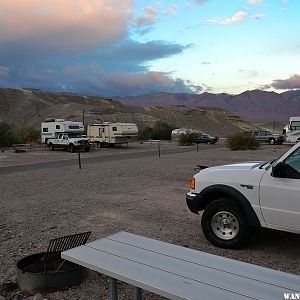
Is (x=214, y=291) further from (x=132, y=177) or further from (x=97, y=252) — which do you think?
(x=132, y=177)

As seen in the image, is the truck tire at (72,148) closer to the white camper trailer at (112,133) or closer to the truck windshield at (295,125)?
the white camper trailer at (112,133)

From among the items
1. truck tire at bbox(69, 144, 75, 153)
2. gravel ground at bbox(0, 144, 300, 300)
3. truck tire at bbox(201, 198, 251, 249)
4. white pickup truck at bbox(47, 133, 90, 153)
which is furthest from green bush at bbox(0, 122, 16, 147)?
truck tire at bbox(201, 198, 251, 249)

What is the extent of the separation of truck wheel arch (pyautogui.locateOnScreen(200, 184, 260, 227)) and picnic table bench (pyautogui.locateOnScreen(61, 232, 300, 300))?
71.1 inches

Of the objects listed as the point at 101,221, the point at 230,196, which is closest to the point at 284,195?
the point at 230,196

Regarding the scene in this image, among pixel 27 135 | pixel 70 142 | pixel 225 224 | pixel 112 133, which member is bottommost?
pixel 70 142

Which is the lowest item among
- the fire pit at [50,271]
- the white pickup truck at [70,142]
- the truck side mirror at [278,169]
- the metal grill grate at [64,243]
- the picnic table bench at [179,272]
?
the white pickup truck at [70,142]

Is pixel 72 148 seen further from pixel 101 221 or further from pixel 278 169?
pixel 278 169

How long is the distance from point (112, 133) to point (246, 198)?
123 ft

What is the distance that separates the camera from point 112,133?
43.0 meters

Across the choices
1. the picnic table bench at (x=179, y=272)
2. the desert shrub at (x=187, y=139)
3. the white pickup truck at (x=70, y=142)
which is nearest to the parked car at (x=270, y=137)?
the desert shrub at (x=187, y=139)

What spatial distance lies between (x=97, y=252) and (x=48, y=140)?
122 feet

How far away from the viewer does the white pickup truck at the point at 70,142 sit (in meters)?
37.0

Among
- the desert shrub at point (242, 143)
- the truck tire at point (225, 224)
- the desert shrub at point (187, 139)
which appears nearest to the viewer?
the truck tire at point (225, 224)

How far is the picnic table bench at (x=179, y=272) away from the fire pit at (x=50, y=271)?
61 centimetres
